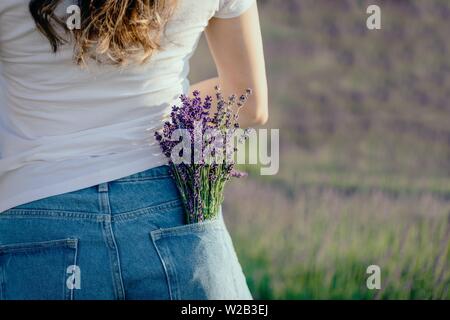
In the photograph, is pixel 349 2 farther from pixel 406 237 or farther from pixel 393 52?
pixel 406 237

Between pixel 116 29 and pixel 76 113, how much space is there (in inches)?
7.3

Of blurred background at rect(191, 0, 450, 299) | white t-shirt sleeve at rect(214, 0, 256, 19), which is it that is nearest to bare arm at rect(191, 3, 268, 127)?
white t-shirt sleeve at rect(214, 0, 256, 19)

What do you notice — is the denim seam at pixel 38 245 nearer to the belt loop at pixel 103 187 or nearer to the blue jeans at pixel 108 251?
the blue jeans at pixel 108 251

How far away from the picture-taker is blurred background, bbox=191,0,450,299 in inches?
133

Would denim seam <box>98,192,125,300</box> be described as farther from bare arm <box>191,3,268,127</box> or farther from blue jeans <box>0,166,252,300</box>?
bare arm <box>191,3,268,127</box>

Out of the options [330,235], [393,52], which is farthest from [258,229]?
[393,52]

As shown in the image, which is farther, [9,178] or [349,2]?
[349,2]

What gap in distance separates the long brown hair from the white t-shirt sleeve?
0.16 metres

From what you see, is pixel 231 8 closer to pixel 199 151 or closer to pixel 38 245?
pixel 199 151

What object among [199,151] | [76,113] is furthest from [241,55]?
[76,113]

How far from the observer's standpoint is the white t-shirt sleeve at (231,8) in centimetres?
172

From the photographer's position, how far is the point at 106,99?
163 centimetres

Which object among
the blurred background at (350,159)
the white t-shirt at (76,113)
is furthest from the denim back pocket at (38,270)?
the blurred background at (350,159)
